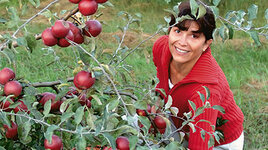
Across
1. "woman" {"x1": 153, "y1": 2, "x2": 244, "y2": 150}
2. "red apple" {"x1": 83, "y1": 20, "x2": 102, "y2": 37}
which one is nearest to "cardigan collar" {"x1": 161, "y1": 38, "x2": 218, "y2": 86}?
"woman" {"x1": 153, "y1": 2, "x2": 244, "y2": 150}

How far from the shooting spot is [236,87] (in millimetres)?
3529

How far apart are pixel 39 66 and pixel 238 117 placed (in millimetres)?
2197

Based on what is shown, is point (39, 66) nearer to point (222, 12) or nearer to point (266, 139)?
point (266, 139)

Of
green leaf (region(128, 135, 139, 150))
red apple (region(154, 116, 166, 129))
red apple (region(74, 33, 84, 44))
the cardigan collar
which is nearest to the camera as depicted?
green leaf (region(128, 135, 139, 150))

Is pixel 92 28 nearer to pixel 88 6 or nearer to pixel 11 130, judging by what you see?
pixel 88 6

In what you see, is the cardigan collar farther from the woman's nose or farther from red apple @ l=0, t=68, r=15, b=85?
red apple @ l=0, t=68, r=15, b=85

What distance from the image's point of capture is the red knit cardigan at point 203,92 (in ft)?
A: 6.09

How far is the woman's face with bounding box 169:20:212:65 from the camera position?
6.28ft

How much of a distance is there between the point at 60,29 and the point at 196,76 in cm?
100

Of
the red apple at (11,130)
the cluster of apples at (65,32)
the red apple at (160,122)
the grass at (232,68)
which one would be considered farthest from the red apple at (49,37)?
the grass at (232,68)

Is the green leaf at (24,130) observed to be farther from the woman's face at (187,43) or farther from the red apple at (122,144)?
the woman's face at (187,43)

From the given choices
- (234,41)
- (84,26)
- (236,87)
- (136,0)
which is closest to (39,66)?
(236,87)

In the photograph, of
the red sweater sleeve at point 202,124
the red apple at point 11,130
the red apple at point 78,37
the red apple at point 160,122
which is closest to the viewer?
the red apple at point 78,37

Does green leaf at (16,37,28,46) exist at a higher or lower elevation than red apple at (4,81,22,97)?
higher
